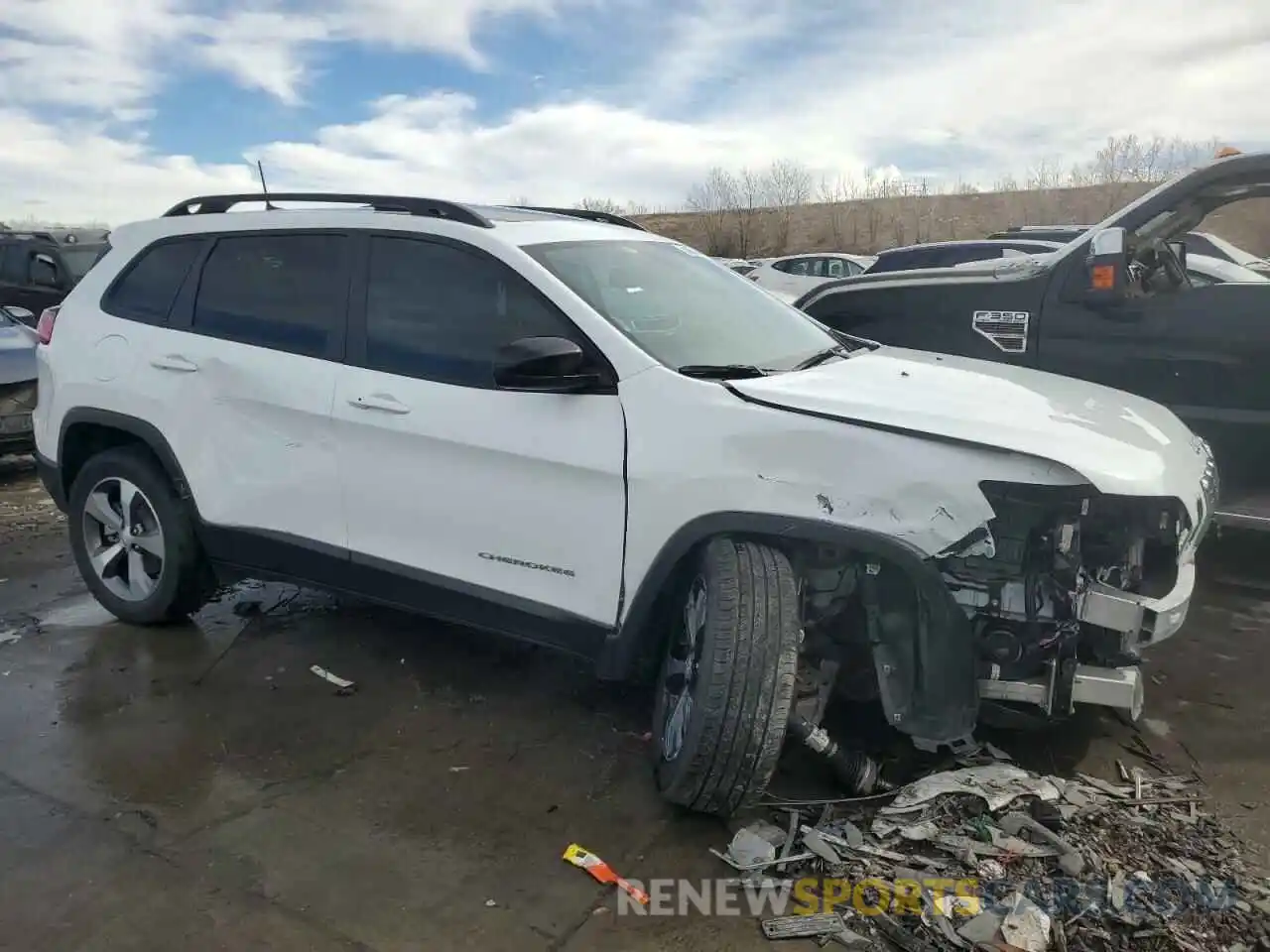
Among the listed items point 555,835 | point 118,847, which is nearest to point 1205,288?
point 555,835

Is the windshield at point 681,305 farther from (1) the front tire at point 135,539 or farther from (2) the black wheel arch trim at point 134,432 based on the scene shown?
(1) the front tire at point 135,539

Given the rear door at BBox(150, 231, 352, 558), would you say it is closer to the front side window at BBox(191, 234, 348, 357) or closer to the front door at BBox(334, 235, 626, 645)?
the front side window at BBox(191, 234, 348, 357)

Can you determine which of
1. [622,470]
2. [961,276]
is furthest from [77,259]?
[622,470]

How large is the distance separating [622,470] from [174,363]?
7.15 ft

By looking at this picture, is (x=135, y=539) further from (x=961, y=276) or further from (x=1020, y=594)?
(x=961, y=276)

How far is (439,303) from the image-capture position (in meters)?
3.52

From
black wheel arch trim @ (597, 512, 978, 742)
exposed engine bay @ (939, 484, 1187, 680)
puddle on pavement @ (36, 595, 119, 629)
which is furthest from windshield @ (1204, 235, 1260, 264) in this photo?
puddle on pavement @ (36, 595, 119, 629)

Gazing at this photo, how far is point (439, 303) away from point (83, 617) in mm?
2634

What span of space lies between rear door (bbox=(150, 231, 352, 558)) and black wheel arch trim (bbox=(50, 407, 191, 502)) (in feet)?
0.19

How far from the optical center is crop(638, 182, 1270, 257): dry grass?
132 feet

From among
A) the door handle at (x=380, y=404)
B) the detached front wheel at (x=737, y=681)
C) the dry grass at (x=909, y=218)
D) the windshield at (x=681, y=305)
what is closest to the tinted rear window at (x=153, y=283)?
the door handle at (x=380, y=404)

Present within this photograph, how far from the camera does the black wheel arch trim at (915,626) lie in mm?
2715

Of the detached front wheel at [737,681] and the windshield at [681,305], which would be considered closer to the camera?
the detached front wheel at [737,681]

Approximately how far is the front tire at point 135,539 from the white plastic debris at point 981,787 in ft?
10.00
